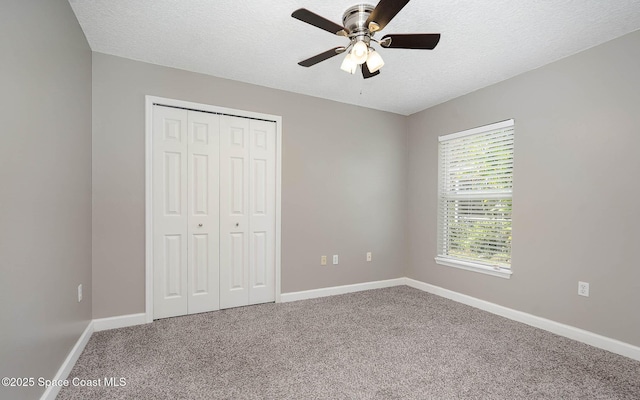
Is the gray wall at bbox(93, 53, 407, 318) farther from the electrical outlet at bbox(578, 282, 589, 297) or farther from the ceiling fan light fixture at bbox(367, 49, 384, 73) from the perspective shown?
the electrical outlet at bbox(578, 282, 589, 297)

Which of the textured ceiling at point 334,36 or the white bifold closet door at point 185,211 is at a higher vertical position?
the textured ceiling at point 334,36

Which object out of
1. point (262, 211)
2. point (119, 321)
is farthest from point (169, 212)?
point (119, 321)

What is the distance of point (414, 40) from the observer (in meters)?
1.91

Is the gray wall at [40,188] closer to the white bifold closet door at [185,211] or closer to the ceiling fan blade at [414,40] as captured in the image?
the white bifold closet door at [185,211]

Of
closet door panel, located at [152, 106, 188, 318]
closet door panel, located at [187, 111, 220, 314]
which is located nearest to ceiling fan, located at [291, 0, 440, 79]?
closet door panel, located at [187, 111, 220, 314]

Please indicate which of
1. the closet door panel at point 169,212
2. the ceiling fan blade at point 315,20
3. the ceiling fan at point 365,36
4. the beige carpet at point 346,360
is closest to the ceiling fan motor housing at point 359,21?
the ceiling fan at point 365,36

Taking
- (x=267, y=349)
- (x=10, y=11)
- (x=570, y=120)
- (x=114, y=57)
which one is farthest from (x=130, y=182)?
(x=570, y=120)

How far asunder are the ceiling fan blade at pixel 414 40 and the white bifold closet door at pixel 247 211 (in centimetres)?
189

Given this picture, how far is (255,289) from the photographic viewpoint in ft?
11.1

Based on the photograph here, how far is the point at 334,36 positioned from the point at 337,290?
2.89 metres

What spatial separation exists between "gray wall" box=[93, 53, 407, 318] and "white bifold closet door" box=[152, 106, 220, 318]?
0.16 meters

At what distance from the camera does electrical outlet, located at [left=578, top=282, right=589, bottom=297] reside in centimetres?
253

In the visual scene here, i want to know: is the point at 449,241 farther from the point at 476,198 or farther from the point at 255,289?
the point at 255,289

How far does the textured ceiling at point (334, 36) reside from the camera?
2035 mm
